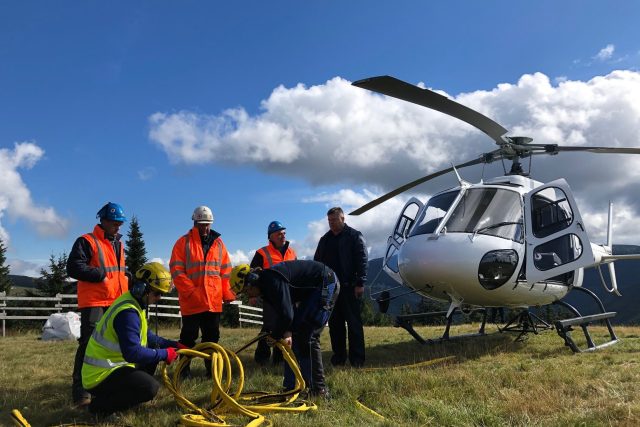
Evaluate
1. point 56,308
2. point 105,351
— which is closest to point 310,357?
point 105,351

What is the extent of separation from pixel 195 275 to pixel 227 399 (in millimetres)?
2168

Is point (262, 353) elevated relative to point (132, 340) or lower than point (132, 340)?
lower

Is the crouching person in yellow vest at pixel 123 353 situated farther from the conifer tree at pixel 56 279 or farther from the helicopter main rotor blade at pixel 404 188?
the conifer tree at pixel 56 279

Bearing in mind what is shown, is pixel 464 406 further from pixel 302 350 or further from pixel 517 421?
pixel 302 350

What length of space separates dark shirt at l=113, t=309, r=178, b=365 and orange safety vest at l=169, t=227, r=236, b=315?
163 centimetres

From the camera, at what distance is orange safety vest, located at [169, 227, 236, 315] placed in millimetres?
6055

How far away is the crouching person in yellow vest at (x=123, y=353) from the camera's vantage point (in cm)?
436

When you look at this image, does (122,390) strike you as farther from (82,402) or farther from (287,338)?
(287,338)

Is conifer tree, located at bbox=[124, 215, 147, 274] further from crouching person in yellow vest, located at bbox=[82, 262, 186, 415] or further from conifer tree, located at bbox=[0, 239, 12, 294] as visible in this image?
crouching person in yellow vest, located at bbox=[82, 262, 186, 415]

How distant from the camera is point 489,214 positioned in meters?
7.66

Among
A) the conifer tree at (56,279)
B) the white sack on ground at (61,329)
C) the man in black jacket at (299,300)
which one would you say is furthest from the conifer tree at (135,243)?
the man in black jacket at (299,300)

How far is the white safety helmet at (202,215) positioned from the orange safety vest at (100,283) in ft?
3.49

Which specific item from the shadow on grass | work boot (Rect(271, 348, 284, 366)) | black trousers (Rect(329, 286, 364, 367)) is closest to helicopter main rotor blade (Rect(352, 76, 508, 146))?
black trousers (Rect(329, 286, 364, 367))

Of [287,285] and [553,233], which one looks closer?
[287,285]
